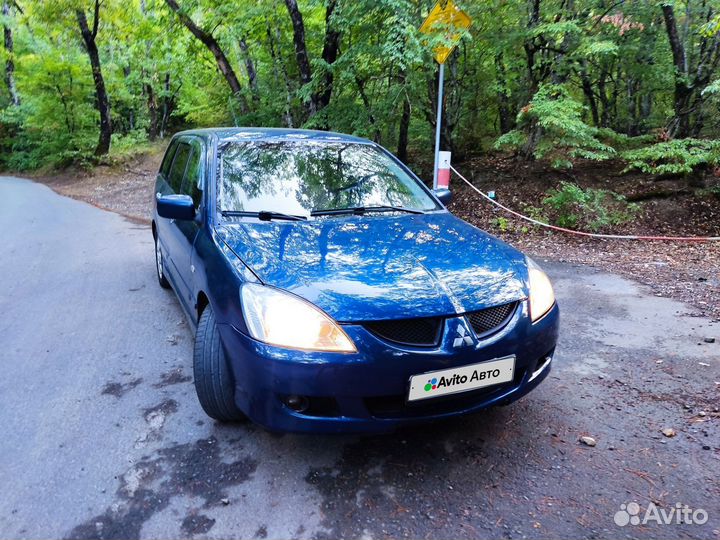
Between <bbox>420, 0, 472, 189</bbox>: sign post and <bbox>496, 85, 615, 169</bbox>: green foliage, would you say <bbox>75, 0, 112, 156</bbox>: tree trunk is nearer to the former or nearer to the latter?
<bbox>420, 0, 472, 189</bbox>: sign post

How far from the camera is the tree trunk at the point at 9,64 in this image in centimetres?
2541

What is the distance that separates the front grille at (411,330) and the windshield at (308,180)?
1.26 m

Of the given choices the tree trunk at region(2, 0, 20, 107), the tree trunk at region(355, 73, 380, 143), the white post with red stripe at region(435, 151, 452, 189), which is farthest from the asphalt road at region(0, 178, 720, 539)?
the tree trunk at region(2, 0, 20, 107)

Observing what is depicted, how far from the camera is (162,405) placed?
3.10m

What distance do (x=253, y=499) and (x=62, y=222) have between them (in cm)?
987

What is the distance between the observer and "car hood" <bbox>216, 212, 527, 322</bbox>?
2273 millimetres

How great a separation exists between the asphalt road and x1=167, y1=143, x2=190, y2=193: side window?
1364mm

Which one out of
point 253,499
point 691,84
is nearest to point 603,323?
point 253,499

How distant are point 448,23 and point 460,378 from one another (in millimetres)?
5802

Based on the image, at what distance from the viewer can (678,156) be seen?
23.7 feet

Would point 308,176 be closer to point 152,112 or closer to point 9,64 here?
point 152,112

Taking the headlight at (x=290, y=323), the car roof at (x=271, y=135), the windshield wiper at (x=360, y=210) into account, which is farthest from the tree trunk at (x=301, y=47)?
the headlight at (x=290, y=323)

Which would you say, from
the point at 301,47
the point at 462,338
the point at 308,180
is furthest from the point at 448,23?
the point at 462,338

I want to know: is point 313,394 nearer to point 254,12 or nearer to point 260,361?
point 260,361
